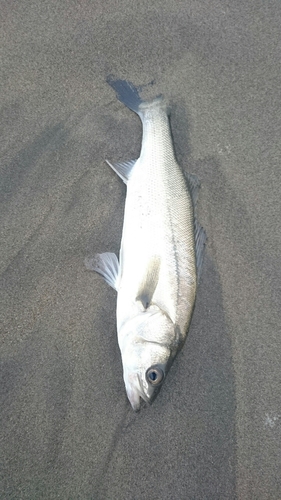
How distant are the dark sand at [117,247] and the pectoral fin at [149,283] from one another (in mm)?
397

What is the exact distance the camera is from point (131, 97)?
381 cm

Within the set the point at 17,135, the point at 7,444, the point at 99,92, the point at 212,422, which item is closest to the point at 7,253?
the point at 17,135

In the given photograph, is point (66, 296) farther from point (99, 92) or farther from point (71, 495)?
point (99, 92)

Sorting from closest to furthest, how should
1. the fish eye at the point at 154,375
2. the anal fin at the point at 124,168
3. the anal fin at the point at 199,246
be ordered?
the fish eye at the point at 154,375
the anal fin at the point at 199,246
the anal fin at the point at 124,168

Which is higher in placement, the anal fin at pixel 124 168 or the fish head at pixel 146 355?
the anal fin at pixel 124 168

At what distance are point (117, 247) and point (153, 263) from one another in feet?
Result: 1.61

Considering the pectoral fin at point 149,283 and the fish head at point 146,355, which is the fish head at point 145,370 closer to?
the fish head at point 146,355

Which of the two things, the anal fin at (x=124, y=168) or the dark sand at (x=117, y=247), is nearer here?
the dark sand at (x=117, y=247)

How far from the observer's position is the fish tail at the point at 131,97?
148 inches

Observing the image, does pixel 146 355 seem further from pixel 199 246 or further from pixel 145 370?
pixel 199 246

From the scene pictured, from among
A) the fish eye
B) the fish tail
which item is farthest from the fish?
the fish tail

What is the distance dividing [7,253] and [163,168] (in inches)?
54.2

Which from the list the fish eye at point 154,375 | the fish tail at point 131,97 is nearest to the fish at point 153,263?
the fish eye at point 154,375

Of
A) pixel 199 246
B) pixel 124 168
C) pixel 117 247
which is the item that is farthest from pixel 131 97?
pixel 199 246
